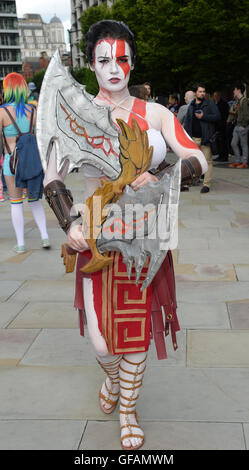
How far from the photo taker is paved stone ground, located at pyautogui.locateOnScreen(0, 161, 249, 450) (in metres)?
2.73

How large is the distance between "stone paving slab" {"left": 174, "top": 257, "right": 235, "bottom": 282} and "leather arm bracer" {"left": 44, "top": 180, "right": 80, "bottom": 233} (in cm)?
282

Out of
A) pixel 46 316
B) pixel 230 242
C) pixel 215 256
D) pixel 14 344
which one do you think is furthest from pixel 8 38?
pixel 14 344

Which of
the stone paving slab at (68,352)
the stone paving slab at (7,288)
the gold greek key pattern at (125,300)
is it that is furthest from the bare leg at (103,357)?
the stone paving slab at (7,288)

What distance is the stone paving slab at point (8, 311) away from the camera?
166 inches

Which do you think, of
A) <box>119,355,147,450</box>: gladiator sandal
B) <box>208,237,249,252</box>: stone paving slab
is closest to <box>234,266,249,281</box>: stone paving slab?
<box>208,237,249,252</box>: stone paving slab

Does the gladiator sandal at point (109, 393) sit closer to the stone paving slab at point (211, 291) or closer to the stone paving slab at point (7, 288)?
the stone paving slab at point (211, 291)

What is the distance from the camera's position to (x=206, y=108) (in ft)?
30.7

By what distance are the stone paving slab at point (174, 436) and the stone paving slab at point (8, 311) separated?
1587 mm

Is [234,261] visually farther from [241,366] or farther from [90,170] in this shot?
[90,170]

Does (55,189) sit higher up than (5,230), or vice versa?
(55,189)

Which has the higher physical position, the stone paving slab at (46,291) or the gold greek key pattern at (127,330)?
the gold greek key pattern at (127,330)

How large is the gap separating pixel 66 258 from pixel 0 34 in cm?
10393

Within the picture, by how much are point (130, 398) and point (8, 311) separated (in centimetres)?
200

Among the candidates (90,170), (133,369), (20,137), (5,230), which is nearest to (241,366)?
(133,369)
